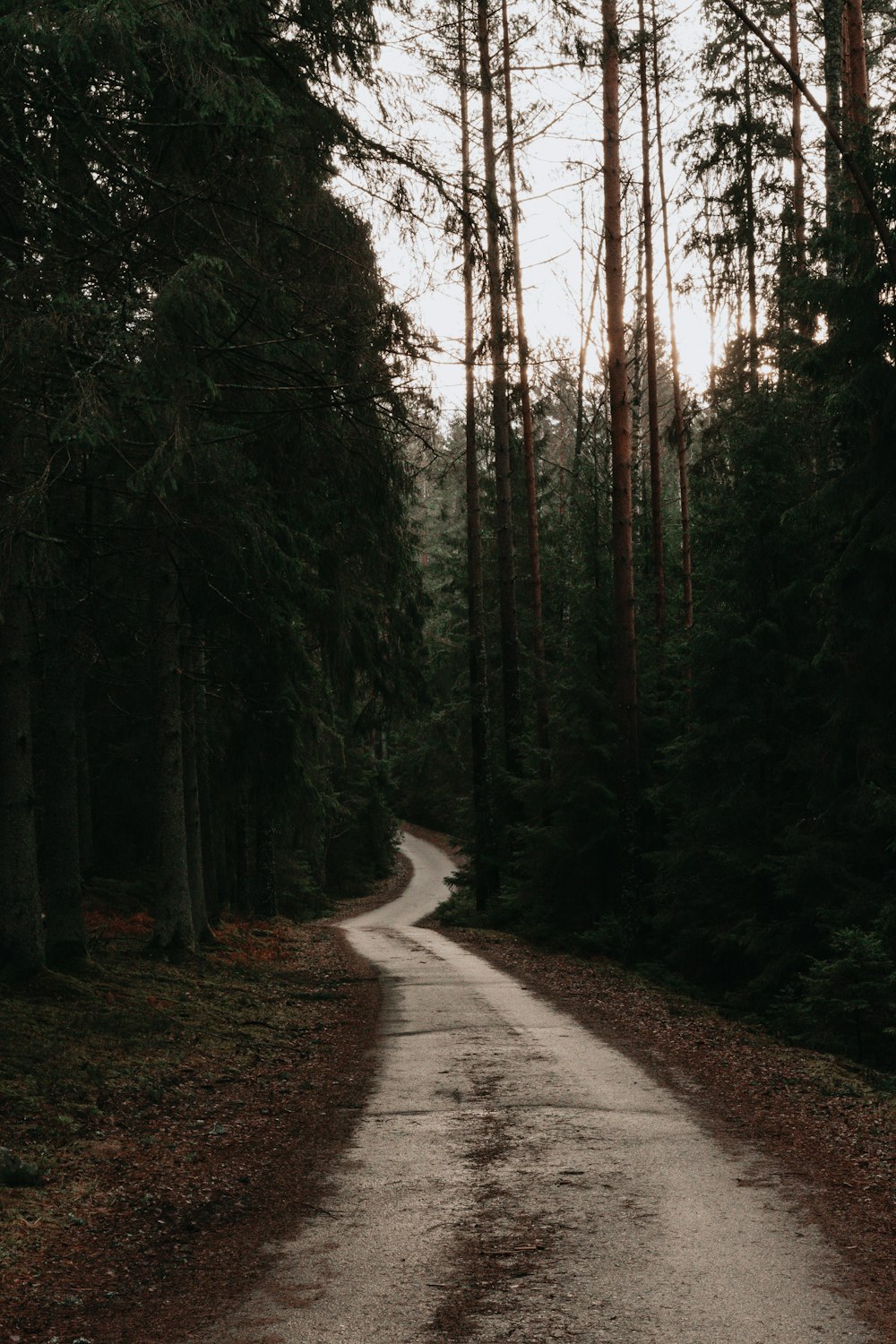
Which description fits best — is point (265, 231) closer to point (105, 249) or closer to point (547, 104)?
point (105, 249)

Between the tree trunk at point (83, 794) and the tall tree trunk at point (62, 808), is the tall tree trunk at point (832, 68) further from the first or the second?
the tree trunk at point (83, 794)

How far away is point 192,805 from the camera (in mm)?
17750

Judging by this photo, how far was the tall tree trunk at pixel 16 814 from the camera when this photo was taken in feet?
34.8

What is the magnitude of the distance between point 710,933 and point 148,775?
13136mm

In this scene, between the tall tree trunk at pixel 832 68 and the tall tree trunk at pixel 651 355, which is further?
the tall tree trunk at pixel 651 355

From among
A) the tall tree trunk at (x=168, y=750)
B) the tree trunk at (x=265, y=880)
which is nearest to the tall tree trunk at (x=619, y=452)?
the tall tree trunk at (x=168, y=750)

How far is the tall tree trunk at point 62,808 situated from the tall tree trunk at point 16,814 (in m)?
1.58

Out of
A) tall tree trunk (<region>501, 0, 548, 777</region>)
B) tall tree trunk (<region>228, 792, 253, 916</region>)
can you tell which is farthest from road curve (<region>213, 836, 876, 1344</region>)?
tall tree trunk (<region>228, 792, 253, 916</region>)

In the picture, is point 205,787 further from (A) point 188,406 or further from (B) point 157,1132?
(A) point 188,406

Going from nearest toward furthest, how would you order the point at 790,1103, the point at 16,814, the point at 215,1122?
the point at 215,1122, the point at 790,1103, the point at 16,814

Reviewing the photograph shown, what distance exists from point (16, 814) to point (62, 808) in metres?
2.02

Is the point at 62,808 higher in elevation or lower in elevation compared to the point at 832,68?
lower

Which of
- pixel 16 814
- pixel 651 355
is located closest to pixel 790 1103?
pixel 16 814

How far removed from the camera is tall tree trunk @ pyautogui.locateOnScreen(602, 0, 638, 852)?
16.1 m
